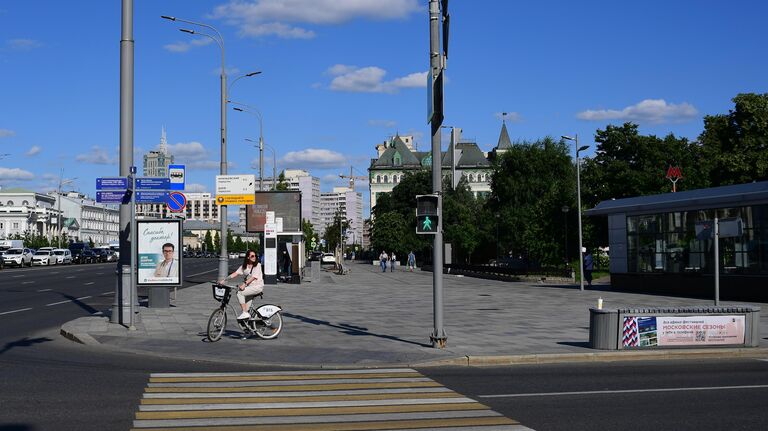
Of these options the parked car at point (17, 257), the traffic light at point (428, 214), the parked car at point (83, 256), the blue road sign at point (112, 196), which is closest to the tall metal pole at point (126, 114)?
the blue road sign at point (112, 196)

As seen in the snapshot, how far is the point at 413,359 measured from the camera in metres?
15.2

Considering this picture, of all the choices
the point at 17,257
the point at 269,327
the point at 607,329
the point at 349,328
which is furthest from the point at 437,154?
the point at 17,257

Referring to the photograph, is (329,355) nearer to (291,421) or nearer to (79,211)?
(291,421)

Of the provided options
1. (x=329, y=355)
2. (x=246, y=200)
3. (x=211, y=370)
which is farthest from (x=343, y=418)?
(x=246, y=200)

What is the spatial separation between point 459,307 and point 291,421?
2041 cm

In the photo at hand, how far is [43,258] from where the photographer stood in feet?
284

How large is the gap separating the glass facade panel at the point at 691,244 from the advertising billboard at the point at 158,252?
16604 mm

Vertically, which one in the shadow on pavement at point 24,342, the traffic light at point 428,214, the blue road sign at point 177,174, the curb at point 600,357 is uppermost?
the blue road sign at point 177,174

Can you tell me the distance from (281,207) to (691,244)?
75.1 feet

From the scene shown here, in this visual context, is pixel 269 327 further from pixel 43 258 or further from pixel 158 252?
pixel 43 258

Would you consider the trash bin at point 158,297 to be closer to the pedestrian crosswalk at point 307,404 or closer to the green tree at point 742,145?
the pedestrian crosswalk at point 307,404

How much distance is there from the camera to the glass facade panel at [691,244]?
32094 mm

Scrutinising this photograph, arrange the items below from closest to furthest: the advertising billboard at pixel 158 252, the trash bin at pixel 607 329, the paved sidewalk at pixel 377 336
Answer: the paved sidewalk at pixel 377 336 < the trash bin at pixel 607 329 < the advertising billboard at pixel 158 252

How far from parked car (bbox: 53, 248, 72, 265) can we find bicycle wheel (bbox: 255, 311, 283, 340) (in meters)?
78.8
